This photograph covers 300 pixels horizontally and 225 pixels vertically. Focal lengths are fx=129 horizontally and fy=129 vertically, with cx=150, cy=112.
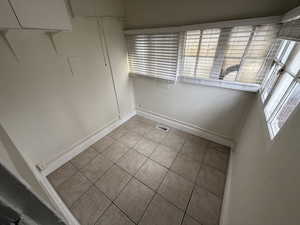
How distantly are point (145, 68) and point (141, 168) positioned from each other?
161 centimetres

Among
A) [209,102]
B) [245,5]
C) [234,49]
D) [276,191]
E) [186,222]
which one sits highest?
[245,5]

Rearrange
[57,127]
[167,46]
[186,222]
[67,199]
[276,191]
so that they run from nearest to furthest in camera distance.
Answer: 1. [276,191]
2. [186,222]
3. [67,199]
4. [57,127]
5. [167,46]

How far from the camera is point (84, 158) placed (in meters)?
1.91

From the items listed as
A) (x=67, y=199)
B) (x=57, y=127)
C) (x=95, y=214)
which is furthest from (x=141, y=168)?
(x=57, y=127)

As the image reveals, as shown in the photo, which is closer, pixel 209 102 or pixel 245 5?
pixel 245 5

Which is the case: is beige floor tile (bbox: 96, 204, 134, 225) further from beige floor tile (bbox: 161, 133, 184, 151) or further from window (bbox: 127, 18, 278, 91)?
window (bbox: 127, 18, 278, 91)

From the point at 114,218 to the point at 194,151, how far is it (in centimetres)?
134

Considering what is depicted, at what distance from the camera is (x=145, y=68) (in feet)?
7.41

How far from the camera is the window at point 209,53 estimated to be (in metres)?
1.38

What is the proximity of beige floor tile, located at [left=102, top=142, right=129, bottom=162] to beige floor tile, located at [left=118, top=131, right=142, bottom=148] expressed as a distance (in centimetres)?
9

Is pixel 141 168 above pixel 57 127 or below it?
below

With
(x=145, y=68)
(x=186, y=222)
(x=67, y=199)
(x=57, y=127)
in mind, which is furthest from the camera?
(x=145, y=68)

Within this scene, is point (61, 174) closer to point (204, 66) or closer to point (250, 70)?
point (204, 66)

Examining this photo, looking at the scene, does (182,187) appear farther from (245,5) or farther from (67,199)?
(245,5)
